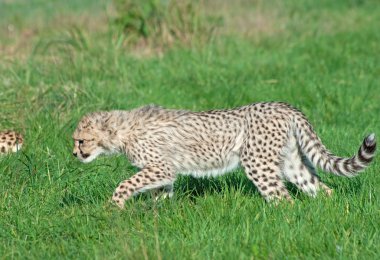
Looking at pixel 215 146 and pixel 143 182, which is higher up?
pixel 215 146

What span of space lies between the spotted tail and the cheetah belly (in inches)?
19.0

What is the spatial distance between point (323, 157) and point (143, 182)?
1286 mm

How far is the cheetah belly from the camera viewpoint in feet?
19.6

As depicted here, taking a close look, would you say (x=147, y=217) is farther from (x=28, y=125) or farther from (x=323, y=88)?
(x=323, y=88)

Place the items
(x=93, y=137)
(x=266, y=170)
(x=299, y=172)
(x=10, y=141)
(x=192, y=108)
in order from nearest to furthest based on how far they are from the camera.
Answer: (x=266, y=170) → (x=299, y=172) → (x=93, y=137) → (x=10, y=141) → (x=192, y=108)

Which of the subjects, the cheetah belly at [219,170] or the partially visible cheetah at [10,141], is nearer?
the cheetah belly at [219,170]

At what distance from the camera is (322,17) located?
14500 mm

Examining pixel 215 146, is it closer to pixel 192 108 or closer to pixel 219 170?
pixel 219 170

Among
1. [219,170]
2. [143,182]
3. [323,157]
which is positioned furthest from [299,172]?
[143,182]

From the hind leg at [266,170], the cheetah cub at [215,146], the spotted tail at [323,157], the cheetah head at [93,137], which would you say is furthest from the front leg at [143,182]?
the spotted tail at [323,157]

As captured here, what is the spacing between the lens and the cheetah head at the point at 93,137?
240 inches

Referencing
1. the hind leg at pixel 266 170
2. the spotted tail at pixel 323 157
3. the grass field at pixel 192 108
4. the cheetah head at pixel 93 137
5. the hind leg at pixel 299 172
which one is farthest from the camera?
the cheetah head at pixel 93 137

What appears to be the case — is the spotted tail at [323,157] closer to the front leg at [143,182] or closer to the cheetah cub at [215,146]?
the cheetah cub at [215,146]

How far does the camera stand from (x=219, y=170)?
6.04 metres
